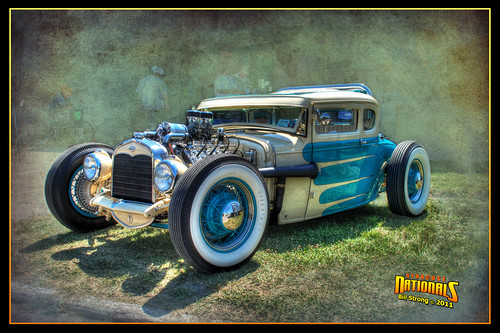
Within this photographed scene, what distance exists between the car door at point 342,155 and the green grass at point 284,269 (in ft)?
1.08

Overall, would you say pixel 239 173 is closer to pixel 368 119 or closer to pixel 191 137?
pixel 191 137

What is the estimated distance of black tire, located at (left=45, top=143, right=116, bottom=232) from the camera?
14.1 ft

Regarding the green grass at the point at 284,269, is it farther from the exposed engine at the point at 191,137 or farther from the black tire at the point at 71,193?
the exposed engine at the point at 191,137

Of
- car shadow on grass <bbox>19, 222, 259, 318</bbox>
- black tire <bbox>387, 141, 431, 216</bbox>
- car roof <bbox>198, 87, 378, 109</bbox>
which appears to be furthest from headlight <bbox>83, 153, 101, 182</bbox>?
black tire <bbox>387, 141, 431, 216</bbox>

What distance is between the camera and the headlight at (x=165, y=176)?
352 cm

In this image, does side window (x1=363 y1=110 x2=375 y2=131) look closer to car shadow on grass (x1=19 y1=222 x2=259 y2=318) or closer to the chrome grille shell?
car shadow on grass (x1=19 y1=222 x2=259 y2=318)

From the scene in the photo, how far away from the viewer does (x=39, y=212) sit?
4.95m

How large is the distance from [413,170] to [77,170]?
14.8 ft

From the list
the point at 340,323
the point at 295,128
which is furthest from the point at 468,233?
the point at 340,323

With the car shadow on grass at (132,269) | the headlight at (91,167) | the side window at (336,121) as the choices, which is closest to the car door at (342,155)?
the side window at (336,121)

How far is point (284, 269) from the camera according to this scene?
3.48 m

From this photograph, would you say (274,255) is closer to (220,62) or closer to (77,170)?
(77,170)

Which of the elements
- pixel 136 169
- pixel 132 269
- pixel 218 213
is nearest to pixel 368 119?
pixel 218 213

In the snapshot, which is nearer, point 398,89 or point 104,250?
point 104,250
